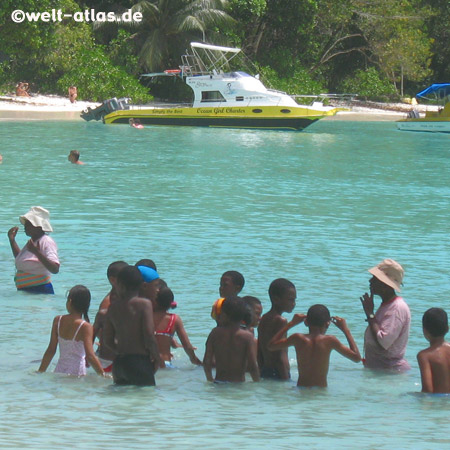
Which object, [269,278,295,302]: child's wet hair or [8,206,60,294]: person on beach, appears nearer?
[269,278,295,302]: child's wet hair

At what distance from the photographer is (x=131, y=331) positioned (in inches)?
251

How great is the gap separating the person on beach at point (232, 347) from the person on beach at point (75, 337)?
87 cm

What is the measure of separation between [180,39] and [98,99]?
5.27 m

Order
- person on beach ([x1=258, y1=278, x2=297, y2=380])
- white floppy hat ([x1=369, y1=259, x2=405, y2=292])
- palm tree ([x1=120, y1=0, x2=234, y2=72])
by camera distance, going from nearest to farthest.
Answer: person on beach ([x1=258, y1=278, x2=297, y2=380]) → white floppy hat ([x1=369, y1=259, x2=405, y2=292]) → palm tree ([x1=120, y1=0, x2=234, y2=72])

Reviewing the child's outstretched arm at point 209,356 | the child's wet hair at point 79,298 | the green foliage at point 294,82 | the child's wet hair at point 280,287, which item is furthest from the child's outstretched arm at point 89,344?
the green foliage at point 294,82

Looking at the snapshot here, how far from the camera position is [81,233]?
14797mm

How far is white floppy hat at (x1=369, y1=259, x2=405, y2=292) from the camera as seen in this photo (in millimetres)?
7027

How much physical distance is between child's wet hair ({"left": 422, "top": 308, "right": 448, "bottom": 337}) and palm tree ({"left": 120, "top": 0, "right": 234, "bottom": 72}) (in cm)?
4180

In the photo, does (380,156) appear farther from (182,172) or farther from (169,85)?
(169,85)

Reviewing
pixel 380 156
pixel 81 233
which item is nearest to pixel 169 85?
pixel 380 156

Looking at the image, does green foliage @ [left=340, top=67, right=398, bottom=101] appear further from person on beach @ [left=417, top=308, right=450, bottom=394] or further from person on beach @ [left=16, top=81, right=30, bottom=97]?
person on beach @ [left=417, top=308, right=450, bottom=394]

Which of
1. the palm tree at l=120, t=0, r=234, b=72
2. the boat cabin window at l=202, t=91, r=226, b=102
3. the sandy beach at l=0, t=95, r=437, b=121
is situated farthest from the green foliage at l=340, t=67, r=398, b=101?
the boat cabin window at l=202, t=91, r=226, b=102

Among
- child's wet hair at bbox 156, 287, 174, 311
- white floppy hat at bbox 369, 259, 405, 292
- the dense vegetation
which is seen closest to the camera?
white floppy hat at bbox 369, 259, 405, 292

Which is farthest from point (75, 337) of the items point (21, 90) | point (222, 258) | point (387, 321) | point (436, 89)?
point (21, 90)
